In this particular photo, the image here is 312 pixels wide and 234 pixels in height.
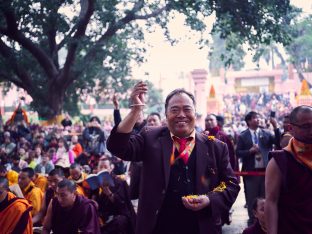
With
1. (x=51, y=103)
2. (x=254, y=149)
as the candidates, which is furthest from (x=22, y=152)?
(x=254, y=149)

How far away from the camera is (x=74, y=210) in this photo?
581cm

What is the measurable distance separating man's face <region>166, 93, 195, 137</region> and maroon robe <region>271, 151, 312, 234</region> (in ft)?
1.90

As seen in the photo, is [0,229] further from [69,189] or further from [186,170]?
[186,170]

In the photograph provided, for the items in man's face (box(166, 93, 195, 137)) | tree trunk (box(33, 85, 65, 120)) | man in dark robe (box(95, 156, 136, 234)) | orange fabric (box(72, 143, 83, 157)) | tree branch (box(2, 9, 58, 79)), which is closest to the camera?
man's face (box(166, 93, 195, 137))

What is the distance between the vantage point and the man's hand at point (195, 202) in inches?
115

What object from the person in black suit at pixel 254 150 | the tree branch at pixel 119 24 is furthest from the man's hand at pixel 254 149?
the tree branch at pixel 119 24

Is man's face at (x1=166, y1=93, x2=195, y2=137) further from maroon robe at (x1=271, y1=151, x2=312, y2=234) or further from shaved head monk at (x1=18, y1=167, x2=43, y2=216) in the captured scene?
shaved head monk at (x1=18, y1=167, x2=43, y2=216)

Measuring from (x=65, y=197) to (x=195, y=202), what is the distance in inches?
122

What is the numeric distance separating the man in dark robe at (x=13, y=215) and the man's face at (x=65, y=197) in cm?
48

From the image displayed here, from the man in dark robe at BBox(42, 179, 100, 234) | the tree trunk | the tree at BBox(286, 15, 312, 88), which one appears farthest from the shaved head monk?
the tree at BBox(286, 15, 312, 88)

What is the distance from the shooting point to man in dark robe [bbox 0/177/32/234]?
17.1 ft

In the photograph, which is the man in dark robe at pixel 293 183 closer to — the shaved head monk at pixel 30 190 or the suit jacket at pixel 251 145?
the suit jacket at pixel 251 145

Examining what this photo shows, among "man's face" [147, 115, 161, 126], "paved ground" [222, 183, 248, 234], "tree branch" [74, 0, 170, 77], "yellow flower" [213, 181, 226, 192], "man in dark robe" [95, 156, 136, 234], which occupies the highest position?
"tree branch" [74, 0, 170, 77]

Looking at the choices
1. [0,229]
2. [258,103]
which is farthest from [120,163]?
[258,103]
